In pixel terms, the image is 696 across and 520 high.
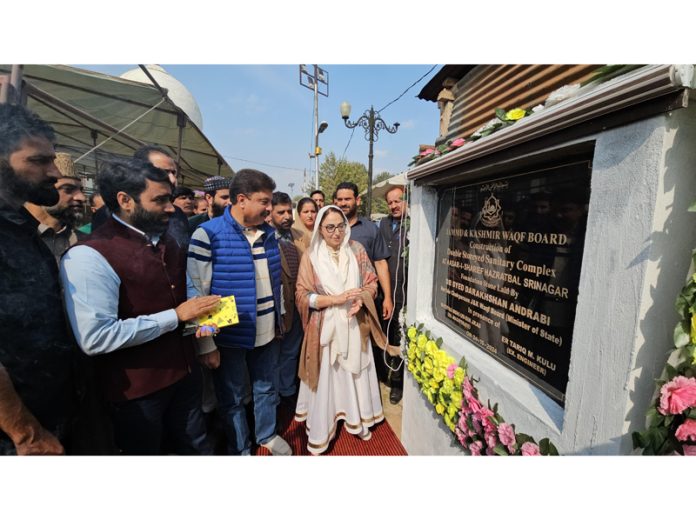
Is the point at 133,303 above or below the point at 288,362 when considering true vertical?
above

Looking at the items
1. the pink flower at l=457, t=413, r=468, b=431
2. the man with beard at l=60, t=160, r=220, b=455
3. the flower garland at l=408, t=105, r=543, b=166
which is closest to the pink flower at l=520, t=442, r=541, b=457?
the pink flower at l=457, t=413, r=468, b=431

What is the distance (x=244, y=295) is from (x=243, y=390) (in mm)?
749

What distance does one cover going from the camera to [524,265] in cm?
128

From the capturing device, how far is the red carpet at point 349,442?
2.31m

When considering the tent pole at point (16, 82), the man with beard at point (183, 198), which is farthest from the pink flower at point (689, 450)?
the man with beard at point (183, 198)

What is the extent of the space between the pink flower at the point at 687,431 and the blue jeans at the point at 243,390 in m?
2.10

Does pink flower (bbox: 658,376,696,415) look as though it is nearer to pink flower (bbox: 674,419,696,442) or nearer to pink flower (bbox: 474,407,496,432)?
pink flower (bbox: 674,419,696,442)

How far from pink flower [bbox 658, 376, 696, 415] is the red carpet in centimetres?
194

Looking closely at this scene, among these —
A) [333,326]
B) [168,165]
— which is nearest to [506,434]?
[333,326]

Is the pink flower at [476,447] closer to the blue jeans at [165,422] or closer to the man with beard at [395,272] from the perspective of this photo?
the man with beard at [395,272]

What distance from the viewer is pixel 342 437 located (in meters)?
2.43

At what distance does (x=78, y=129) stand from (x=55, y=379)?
2.19m

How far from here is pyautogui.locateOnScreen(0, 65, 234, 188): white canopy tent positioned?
1.79 m

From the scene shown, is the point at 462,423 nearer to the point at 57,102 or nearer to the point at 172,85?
the point at 57,102
